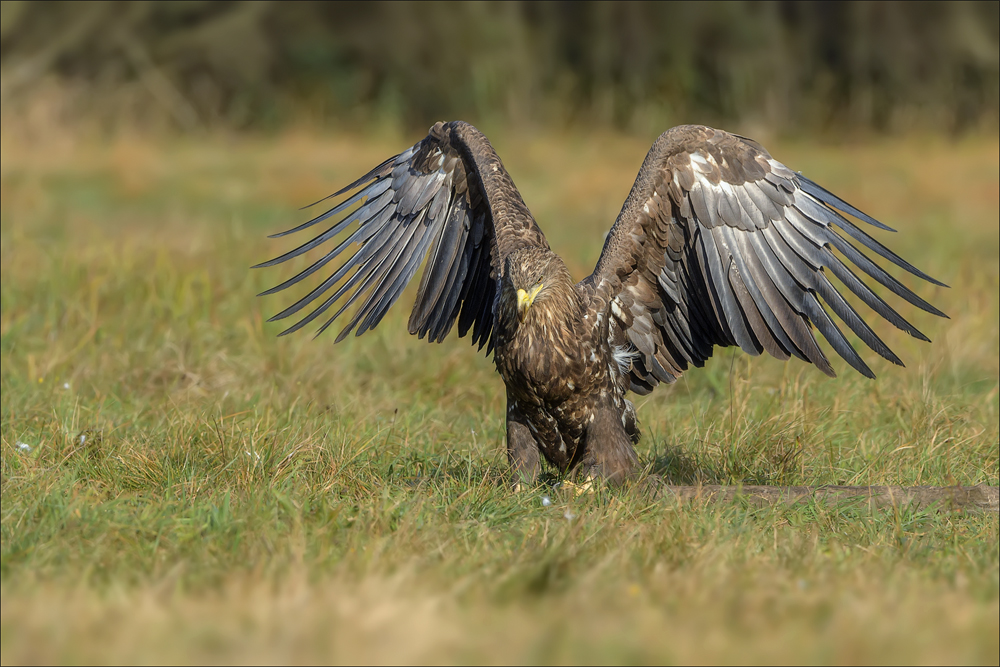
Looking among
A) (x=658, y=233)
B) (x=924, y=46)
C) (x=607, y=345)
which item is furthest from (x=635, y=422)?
(x=924, y=46)

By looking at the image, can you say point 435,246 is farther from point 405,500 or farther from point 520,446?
point 405,500

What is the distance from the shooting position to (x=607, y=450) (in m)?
4.37

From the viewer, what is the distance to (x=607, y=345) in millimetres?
4539

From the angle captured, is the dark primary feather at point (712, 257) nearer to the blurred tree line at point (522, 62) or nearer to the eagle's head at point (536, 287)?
the eagle's head at point (536, 287)

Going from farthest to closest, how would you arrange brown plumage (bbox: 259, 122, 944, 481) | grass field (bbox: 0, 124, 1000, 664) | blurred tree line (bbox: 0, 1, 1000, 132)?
blurred tree line (bbox: 0, 1, 1000, 132), brown plumage (bbox: 259, 122, 944, 481), grass field (bbox: 0, 124, 1000, 664)

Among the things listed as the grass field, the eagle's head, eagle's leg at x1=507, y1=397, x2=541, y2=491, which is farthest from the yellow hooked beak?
the grass field

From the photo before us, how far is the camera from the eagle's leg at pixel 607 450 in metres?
4.36

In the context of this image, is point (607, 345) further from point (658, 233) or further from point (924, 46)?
point (924, 46)

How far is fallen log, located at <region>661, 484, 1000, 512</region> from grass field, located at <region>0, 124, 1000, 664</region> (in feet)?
0.16

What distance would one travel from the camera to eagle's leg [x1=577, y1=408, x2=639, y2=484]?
14.3 ft

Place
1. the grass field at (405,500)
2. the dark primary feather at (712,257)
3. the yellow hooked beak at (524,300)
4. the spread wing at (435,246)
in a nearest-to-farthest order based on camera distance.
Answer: the grass field at (405,500) < the yellow hooked beak at (524,300) < the dark primary feather at (712,257) < the spread wing at (435,246)

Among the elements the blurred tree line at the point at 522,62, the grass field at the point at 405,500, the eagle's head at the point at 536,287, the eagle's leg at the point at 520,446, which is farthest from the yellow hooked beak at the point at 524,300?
the blurred tree line at the point at 522,62

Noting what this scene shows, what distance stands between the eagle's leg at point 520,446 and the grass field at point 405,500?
0.11m

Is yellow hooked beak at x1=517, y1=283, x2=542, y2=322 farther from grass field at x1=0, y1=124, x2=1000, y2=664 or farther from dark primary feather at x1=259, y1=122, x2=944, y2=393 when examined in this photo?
grass field at x1=0, y1=124, x2=1000, y2=664
